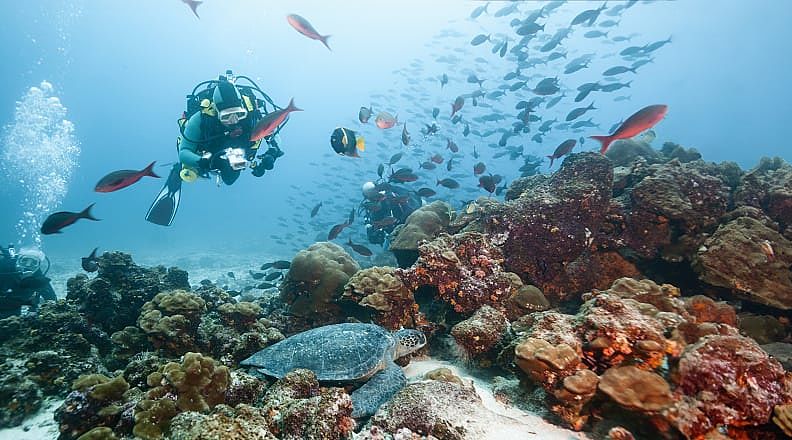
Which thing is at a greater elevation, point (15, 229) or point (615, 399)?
point (615, 399)

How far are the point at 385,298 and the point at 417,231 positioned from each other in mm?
2245

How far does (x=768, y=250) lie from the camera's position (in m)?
4.41

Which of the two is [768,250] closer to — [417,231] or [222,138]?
[417,231]

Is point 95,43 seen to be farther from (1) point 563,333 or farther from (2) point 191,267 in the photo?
(1) point 563,333

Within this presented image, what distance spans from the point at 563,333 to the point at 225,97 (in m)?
5.88

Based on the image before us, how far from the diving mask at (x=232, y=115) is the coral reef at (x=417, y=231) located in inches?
144

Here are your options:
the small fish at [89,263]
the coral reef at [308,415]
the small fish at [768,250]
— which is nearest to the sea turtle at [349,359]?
the coral reef at [308,415]

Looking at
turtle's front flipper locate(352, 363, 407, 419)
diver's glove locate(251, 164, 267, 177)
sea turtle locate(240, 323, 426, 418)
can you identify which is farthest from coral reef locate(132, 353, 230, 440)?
diver's glove locate(251, 164, 267, 177)

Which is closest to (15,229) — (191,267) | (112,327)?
(191,267)

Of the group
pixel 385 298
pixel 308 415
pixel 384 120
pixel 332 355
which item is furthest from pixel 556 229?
pixel 384 120

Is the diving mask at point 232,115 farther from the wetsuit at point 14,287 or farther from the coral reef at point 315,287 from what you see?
the wetsuit at point 14,287

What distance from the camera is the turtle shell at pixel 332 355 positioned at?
3.65 metres

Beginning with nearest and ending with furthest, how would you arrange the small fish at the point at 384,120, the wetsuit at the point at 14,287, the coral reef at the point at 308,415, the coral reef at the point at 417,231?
the coral reef at the point at 308,415 < the coral reef at the point at 417,231 < the wetsuit at the point at 14,287 < the small fish at the point at 384,120

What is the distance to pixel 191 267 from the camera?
2573 centimetres
